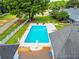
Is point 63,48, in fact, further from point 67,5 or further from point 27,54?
point 67,5

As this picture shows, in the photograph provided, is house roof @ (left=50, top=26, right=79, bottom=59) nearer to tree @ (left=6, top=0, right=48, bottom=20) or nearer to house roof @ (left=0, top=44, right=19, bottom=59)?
house roof @ (left=0, top=44, right=19, bottom=59)

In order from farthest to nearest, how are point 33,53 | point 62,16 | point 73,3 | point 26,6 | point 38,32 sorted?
point 73,3 → point 62,16 → point 26,6 → point 38,32 → point 33,53

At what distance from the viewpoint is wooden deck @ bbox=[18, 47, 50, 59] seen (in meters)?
19.2

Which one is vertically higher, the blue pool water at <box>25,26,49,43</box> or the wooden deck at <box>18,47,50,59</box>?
the wooden deck at <box>18,47,50,59</box>

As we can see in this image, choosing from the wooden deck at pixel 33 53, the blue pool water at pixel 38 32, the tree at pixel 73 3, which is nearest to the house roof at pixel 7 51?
the wooden deck at pixel 33 53

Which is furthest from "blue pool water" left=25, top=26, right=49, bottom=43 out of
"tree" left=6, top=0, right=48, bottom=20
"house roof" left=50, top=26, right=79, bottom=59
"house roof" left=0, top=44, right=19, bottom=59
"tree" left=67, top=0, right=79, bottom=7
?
"tree" left=67, top=0, right=79, bottom=7

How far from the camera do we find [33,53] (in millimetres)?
20328

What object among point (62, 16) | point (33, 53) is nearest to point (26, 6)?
point (62, 16)

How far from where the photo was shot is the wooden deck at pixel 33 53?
62.8ft

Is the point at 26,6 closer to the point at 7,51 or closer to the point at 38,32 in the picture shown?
the point at 38,32

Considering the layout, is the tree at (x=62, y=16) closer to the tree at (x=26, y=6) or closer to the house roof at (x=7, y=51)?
the tree at (x=26, y=6)

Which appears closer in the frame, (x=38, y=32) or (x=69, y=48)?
(x=69, y=48)

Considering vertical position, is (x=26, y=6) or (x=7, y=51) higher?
(x=7, y=51)

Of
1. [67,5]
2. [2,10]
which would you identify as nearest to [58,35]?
[2,10]
